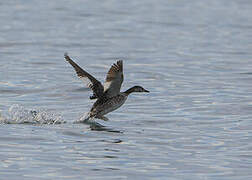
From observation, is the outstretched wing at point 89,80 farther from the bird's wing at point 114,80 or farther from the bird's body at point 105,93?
the bird's wing at point 114,80

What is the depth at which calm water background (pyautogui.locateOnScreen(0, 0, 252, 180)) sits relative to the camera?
10562 mm

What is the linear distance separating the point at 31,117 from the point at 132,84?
5.88 m

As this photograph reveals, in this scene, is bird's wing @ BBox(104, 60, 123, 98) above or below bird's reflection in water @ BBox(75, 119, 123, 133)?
above

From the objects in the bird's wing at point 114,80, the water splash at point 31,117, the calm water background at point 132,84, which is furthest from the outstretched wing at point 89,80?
the water splash at point 31,117

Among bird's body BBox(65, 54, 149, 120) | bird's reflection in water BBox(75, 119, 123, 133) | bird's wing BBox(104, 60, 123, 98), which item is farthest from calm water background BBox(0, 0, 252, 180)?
bird's wing BBox(104, 60, 123, 98)

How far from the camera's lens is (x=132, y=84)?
1923cm

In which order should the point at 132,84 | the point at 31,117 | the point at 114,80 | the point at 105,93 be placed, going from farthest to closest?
the point at 132,84, the point at 31,117, the point at 105,93, the point at 114,80

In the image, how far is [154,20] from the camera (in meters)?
32.0

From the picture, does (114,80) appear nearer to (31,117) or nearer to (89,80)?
(89,80)

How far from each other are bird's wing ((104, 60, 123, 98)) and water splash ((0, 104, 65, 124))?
1.05 metres

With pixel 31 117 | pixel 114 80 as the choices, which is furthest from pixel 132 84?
pixel 114 80

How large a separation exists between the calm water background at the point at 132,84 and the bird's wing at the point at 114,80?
0.63 m

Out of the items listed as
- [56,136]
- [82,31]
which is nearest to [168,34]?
[82,31]

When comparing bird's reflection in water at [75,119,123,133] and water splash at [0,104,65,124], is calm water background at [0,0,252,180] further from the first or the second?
bird's reflection in water at [75,119,123,133]
